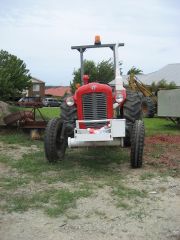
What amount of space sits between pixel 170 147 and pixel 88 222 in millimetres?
6869

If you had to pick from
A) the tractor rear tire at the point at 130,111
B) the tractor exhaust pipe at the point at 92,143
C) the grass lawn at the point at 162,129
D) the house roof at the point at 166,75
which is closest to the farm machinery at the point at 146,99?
the grass lawn at the point at 162,129

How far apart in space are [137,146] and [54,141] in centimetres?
173

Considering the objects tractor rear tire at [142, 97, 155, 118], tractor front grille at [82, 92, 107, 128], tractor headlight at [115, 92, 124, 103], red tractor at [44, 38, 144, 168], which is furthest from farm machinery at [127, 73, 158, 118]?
tractor front grille at [82, 92, 107, 128]

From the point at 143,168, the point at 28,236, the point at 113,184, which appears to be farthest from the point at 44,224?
the point at 143,168

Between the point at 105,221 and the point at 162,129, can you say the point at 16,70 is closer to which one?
the point at 162,129

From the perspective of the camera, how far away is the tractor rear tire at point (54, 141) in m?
9.59

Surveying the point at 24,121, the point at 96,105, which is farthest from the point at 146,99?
the point at 96,105

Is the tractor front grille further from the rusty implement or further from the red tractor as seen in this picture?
the rusty implement

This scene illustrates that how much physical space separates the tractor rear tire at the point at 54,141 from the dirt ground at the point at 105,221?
2261mm

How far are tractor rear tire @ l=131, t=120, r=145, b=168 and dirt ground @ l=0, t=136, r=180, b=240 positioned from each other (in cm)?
146

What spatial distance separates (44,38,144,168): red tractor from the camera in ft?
29.9

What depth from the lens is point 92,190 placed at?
297 inches

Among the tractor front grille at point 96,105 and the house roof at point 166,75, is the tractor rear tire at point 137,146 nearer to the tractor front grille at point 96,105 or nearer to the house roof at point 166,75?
the tractor front grille at point 96,105

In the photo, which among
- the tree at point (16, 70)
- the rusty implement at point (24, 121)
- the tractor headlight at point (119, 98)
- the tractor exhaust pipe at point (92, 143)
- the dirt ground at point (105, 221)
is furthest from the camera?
the tree at point (16, 70)
